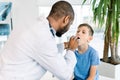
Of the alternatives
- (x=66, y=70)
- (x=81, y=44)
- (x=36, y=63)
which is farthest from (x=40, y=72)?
(x=81, y=44)

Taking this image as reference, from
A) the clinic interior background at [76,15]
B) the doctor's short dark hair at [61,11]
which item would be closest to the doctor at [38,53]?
the doctor's short dark hair at [61,11]

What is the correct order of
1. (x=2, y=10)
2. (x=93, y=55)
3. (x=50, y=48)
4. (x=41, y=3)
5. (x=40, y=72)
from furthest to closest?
(x=41, y=3)
(x=2, y=10)
(x=93, y=55)
(x=40, y=72)
(x=50, y=48)

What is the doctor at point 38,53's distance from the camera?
4.73 ft

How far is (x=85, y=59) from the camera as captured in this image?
212cm

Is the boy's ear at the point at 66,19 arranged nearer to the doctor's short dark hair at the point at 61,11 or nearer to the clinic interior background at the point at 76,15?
the doctor's short dark hair at the point at 61,11

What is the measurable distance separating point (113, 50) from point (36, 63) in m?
1.42

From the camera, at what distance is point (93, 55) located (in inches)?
82.6

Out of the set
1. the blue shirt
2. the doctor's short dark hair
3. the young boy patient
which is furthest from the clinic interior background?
the doctor's short dark hair

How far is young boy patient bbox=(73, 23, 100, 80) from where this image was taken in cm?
A: 209

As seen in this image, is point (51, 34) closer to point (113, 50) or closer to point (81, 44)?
point (81, 44)

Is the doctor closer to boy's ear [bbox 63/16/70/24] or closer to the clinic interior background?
boy's ear [bbox 63/16/70/24]

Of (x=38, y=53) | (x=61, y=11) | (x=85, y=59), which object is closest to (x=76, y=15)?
(x=85, y=59)

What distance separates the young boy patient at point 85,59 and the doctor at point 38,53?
1.80 ft

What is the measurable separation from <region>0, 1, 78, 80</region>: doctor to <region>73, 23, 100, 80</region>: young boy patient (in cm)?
55
